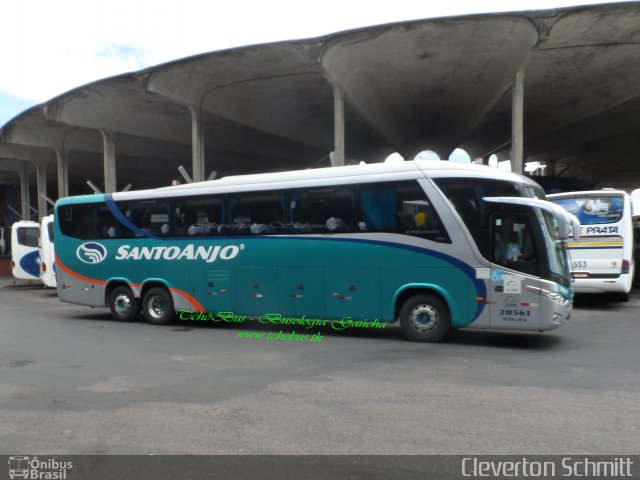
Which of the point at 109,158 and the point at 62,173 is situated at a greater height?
the point at 109,158

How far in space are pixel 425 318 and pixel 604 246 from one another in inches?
275

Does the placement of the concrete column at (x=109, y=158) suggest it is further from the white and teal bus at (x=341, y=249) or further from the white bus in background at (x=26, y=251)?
the white and teal bus at (x=341, y=249)

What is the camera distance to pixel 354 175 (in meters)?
10.2

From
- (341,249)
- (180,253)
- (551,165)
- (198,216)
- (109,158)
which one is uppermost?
(551,165)

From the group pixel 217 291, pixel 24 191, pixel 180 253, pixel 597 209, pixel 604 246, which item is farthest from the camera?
pixel 24 191

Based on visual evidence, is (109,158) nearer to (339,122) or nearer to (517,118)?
(339,122)

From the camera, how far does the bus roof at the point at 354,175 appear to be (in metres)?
9.29

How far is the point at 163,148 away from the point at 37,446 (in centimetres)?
3436

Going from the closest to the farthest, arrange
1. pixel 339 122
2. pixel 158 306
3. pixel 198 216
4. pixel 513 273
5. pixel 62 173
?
pixel 513 273 → pixel 198 216 → pixel 158 306 → pixel 339 122 → pixel 62 173

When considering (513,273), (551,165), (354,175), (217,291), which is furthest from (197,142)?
(551,165)

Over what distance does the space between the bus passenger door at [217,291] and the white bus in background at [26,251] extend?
14.6m

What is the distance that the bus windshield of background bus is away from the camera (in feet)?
45.7

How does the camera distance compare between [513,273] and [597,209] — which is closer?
[513,273]

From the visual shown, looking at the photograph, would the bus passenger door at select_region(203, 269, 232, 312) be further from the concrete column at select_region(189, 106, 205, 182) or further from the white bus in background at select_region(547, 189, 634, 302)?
the concrete column at select_region(189, 106, 205, 182)
